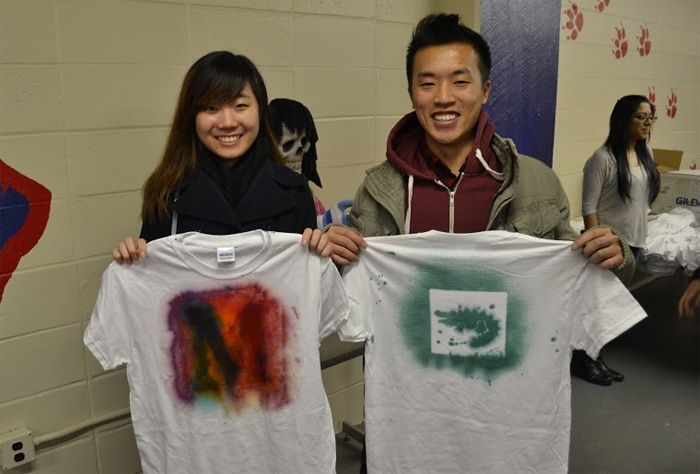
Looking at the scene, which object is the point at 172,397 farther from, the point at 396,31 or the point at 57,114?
the point at 396,31

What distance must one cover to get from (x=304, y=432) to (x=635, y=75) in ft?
12.7

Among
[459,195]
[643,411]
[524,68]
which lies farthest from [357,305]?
[643,411]

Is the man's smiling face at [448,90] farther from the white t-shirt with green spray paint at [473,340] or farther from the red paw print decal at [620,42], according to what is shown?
the red paw print decal at [620,42]

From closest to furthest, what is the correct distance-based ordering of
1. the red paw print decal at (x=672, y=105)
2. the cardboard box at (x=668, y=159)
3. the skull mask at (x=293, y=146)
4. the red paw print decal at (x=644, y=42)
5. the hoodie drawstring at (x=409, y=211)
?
the hoodie drawstring at (x=409, y=211) → the skull mask at (x=293, y=146) → the cardboard box at (x=668, y=159) → the red paw print decal at (x=644, y=42) → the red paw print decal at (x=672, y=105)

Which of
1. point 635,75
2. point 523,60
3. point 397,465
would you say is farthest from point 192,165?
point 635,75

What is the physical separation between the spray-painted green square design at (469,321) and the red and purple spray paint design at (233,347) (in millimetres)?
352

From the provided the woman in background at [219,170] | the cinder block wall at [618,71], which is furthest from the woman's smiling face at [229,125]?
the cinder block wall at [618,71]

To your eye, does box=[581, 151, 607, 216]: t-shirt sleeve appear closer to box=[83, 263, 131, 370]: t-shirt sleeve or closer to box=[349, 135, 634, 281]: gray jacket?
box=[349, 135, 634, 281]: gray jacket

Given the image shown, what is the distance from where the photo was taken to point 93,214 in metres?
1.91

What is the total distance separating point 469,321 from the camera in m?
1.43

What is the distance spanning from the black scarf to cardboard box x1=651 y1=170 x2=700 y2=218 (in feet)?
9.16

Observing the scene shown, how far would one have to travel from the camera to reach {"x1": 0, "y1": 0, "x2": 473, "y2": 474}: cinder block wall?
1.74 m

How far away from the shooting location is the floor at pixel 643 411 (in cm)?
248

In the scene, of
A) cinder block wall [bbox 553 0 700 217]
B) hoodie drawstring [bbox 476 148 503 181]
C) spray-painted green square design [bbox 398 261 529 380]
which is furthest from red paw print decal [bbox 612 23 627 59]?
spray-painted green square design [bbox 398 261 529 380]
